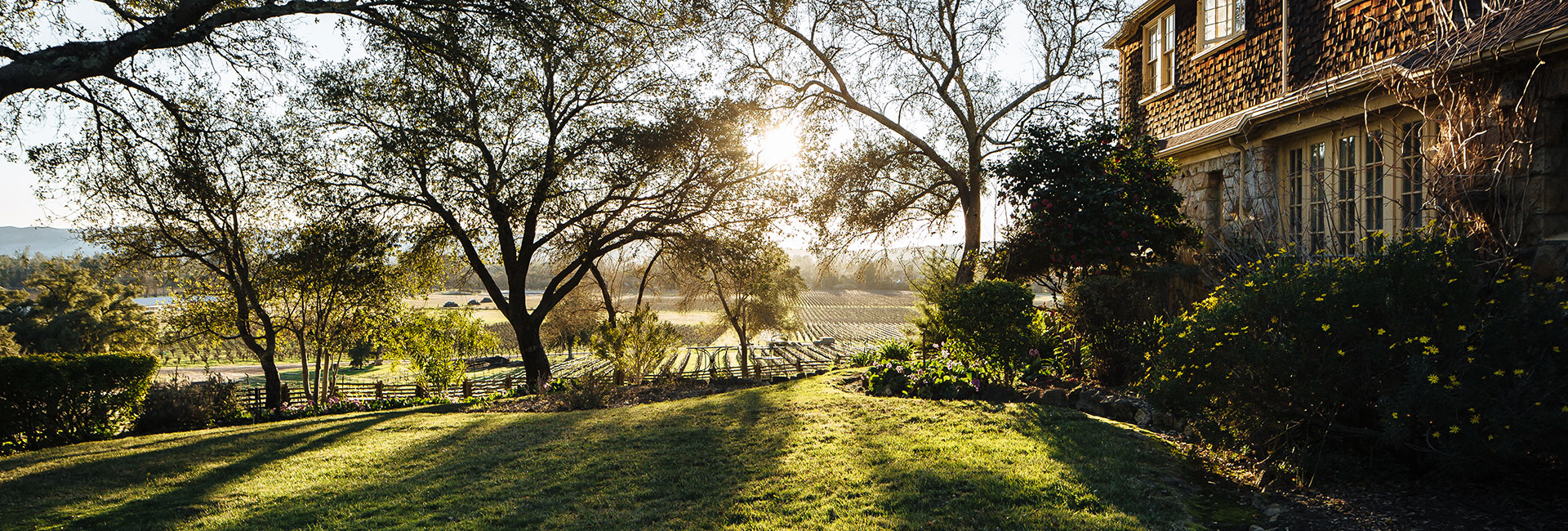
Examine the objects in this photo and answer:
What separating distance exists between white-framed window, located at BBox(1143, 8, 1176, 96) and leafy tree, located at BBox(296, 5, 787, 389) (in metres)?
8.14

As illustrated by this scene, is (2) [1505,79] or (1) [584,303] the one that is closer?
(2) [1505,79]

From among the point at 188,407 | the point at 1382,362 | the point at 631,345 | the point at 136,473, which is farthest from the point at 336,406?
the point at 1382,362

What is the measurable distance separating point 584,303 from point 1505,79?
31.3 meters

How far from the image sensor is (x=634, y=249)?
16812 millimetres

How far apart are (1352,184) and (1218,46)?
404cm

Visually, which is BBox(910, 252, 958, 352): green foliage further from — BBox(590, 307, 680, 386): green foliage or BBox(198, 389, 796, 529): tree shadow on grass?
BBox(590, 307, 680, 386): green foliage

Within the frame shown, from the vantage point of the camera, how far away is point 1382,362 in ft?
13.0

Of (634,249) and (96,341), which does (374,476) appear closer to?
(634,249)

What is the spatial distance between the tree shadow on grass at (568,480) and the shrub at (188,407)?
285 inches

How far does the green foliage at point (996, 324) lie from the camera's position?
8.37 m

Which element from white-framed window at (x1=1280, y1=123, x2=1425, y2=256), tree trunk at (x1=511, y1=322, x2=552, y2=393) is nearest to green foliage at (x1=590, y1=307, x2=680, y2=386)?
tree trunk at (x1=511, y1=322, x2=552, y2=393)

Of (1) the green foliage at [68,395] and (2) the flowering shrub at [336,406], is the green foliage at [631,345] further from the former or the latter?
(1) the green foliage at [68,395]

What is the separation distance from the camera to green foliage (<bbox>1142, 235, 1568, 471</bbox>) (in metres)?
3.46

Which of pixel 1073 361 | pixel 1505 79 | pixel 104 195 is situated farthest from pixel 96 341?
pixel 1505 79
